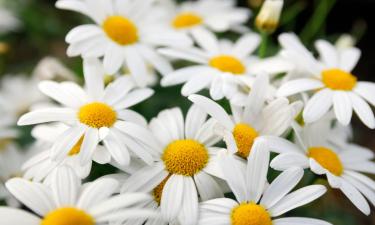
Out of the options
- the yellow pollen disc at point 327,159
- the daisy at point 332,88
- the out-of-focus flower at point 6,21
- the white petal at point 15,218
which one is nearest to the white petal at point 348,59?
the daisy at point 332,88

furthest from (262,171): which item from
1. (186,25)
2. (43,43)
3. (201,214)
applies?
(43,43)

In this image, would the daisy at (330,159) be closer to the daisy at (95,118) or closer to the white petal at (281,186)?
the white petal at (281,186)

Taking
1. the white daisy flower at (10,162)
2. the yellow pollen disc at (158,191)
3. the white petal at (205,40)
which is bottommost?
the white daisy flower at (10,162)

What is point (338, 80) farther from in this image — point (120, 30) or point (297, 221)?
point (120, 30)

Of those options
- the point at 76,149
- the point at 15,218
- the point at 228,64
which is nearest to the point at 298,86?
the point at 228,64

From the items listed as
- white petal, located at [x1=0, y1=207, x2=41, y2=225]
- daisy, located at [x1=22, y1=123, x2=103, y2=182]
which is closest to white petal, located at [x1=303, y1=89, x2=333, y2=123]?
daisy, located at [x1=22, y1=123, x2=103, y2=182]

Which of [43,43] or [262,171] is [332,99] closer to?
[262,171]
